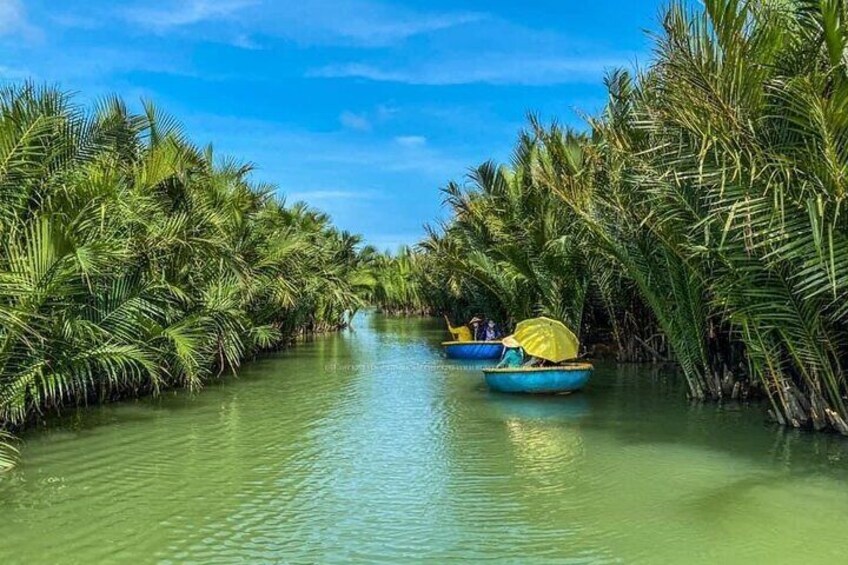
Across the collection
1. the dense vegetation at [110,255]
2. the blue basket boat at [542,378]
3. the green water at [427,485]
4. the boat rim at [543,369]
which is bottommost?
the green water at [427,485]

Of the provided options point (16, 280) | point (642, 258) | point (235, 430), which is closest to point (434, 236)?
point (642, 258)

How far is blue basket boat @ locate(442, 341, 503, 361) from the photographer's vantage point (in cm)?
2103

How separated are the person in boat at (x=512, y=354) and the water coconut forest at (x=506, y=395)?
0.81 metres

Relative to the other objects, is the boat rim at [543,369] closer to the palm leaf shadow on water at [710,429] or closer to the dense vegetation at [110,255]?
the palm leaf shadow on water at [710,429]

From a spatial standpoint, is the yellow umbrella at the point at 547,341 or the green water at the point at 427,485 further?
the yellow umbrella at the point at 547,341

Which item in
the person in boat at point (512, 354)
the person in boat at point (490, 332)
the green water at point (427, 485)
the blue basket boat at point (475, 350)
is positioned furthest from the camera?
the person in boat at point (490, 332)

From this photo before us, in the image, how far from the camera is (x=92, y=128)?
1051cm

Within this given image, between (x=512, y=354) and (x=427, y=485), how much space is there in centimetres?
666

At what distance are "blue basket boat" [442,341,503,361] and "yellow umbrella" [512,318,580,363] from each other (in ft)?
22.1

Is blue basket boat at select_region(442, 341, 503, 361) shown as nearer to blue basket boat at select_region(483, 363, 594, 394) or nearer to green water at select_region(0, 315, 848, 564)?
blue basket boat at select_region(483, 363, 594, 394)

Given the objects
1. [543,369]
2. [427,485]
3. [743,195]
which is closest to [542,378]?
[543,369]

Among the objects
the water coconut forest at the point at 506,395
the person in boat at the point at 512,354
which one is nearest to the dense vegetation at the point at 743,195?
the water coconut forest at the point at 506,395

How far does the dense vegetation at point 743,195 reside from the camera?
7398 millimetres

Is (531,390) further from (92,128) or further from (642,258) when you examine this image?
(92,128)
